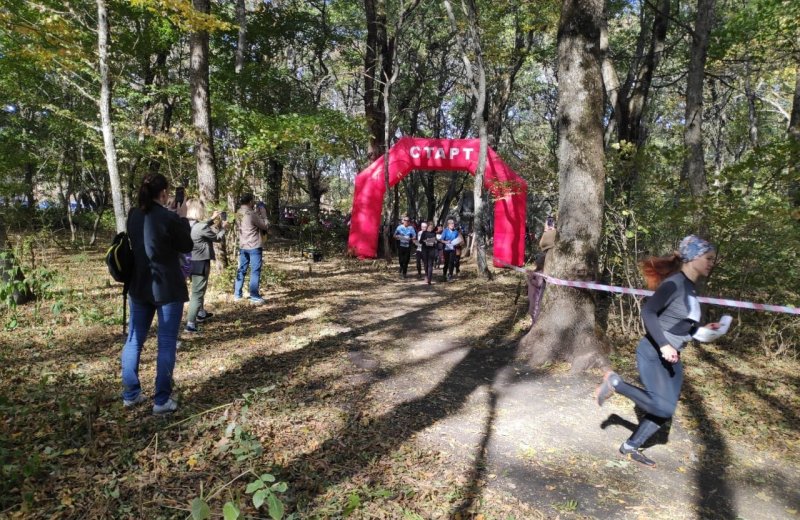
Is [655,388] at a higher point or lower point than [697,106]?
lower

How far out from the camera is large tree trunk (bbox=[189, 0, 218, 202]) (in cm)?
895

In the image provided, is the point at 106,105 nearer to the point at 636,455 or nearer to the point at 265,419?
the point at 265,419

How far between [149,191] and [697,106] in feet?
28.2

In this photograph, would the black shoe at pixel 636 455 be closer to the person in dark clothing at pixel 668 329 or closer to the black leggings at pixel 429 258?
the person in dark clothing at pixel 668 329

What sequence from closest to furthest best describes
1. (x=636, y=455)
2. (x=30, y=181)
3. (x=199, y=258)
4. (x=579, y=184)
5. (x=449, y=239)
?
(x=636, y=455) < (x=579, y=184) < (x=199, y=258) < (x=449, y=239) < (x=30, y=181)

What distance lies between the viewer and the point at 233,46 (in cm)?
1808

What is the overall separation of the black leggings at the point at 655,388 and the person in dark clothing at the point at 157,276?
3613mm

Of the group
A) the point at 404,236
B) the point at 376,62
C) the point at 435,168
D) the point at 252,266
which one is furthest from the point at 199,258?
the point at 376,62

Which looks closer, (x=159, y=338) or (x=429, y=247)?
(x=159, y=338)

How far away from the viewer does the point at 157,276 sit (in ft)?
11.6

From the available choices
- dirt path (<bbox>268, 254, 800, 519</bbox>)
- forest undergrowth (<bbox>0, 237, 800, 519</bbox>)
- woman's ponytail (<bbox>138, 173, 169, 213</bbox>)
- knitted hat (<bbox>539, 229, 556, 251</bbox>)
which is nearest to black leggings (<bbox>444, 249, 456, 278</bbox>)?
forest undergrowth (<bbox>0, 237, 800, 519</bbox>)

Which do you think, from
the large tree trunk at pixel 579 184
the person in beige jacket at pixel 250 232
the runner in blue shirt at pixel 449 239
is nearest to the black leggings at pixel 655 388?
the large tree trunk at pixel 579 184

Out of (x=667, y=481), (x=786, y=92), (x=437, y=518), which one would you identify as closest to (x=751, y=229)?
(x=667, y=481)

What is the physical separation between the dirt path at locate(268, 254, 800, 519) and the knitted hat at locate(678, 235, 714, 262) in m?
1.62
